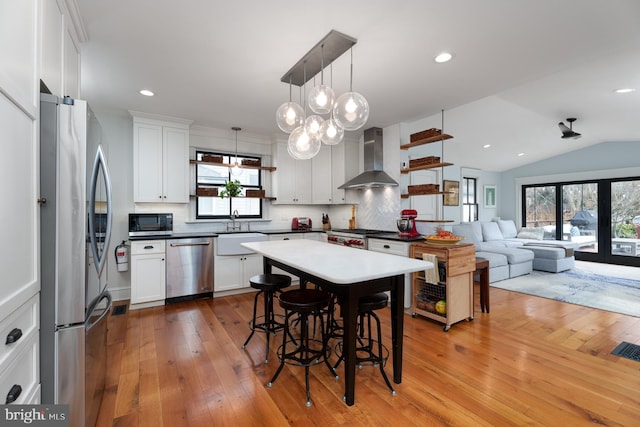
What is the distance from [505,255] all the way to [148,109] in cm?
621

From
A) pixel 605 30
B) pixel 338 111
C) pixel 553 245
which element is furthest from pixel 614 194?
pixel 338 111

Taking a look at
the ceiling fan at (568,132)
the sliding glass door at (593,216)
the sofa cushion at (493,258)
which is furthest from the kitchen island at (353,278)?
the sliding glass door at (593,216)

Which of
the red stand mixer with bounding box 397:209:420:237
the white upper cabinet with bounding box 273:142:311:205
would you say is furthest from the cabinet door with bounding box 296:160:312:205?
the red stand mixer with bounding box 397:209:420:237

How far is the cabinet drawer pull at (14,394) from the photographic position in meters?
0.99

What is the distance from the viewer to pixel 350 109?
2.04 meters

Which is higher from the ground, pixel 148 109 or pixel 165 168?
pixel 148 109

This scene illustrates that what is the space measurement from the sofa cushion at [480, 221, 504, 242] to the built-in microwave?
259 inches

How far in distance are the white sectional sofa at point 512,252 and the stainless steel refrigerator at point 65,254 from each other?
530 centimetres

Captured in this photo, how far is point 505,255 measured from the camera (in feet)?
17.6

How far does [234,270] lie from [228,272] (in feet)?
0.30

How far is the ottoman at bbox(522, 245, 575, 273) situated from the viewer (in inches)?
224

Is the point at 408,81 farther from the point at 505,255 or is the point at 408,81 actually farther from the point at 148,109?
the point at 505,255

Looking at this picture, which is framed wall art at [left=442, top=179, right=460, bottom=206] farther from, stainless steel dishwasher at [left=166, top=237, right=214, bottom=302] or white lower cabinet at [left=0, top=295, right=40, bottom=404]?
white lower cabinet at [left=0, top=295, right=40, bottom=404]

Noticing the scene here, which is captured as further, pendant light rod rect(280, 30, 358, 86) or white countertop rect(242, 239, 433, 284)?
pendant light rod rect(280, 30, 358, 86)
